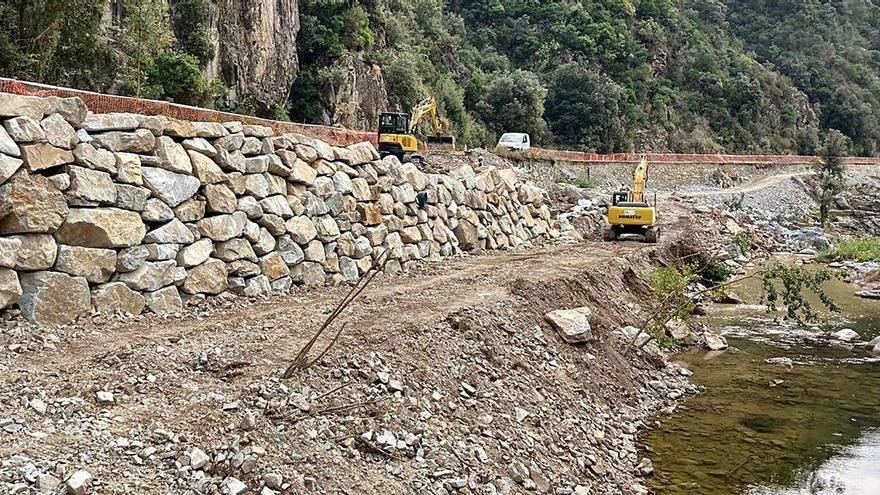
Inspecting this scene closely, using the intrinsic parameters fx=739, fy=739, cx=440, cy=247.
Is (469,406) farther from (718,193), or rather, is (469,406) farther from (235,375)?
(718,193)

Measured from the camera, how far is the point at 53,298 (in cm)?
909

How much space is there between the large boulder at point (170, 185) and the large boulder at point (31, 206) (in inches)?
58.7

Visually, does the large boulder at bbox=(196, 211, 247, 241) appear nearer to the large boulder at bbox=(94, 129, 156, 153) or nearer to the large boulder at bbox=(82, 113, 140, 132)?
the large boulder at bbox=(94, 129, 156, 153)

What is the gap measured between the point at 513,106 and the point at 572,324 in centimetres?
3668

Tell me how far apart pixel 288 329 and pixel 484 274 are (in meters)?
6.47

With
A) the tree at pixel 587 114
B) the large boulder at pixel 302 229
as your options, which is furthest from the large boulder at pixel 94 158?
the tree at pixel 587 114

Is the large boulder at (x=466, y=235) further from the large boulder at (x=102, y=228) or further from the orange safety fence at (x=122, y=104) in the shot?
the large boulder at (x=102, y=228)

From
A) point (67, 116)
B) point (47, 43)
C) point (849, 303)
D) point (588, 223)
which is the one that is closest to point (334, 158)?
point (67, 116)

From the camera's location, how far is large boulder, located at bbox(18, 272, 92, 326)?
29.2 ft

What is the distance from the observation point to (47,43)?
715 inches

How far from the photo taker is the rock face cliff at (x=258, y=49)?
27750 mm

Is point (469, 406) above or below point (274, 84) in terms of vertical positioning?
below

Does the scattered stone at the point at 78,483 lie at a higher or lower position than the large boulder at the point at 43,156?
lower

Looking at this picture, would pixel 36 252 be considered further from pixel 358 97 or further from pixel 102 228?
pixel 358 97
